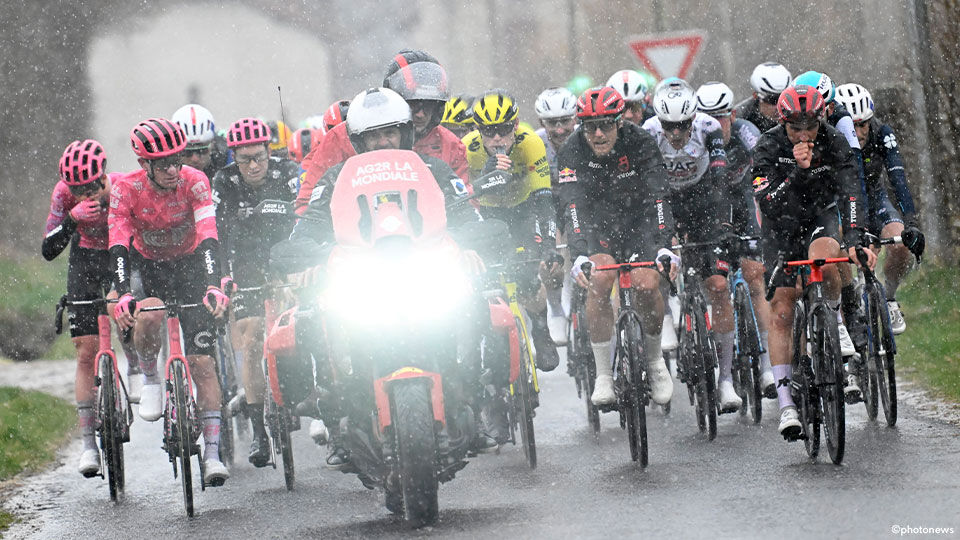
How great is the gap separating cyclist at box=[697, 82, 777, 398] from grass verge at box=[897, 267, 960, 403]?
1537 mm

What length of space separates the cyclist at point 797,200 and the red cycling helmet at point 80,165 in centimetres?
419

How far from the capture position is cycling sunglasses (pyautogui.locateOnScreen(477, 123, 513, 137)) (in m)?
13.6

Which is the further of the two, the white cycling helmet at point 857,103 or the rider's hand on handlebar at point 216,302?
the white cycling helmet at point 857,103

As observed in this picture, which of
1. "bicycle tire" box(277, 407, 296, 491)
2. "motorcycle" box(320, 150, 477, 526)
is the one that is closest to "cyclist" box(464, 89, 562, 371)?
"bicycle tire" box(277, 407, 296, 491)

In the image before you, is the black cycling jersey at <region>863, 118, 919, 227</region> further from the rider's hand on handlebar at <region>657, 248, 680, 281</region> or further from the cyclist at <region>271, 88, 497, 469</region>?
the cyclist at <region>271, 88, 497, 469</region>

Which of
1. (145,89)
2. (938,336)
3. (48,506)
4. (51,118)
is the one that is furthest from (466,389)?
(145,89)

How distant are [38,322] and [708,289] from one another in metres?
15.0

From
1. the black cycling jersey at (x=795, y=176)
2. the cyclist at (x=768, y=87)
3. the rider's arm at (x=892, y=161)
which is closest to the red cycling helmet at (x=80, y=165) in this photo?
the black cycling jersey at (x=795, y=176)

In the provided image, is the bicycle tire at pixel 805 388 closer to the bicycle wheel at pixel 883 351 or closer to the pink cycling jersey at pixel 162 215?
the bicycle wheel at pixel 883 351

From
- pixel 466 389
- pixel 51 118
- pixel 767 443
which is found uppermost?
pixel 51 118

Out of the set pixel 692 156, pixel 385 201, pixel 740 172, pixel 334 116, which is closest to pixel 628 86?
pixel 740 172

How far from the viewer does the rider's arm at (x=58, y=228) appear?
1178 cm

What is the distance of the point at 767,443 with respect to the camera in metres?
11.2

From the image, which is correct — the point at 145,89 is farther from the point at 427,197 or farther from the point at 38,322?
the point at 427,197
